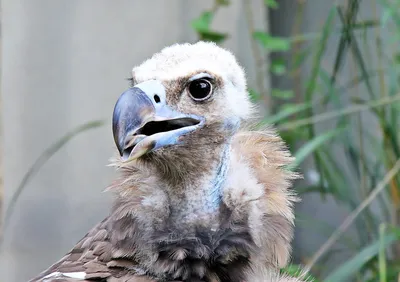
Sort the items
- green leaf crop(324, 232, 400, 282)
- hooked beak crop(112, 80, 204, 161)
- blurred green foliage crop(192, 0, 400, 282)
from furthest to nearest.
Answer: blurred green foliage crop(192, 0, 400, 282) < green leaf crop(324, 232, 400, 282) < hooked beak crop(112, 80, 204, 161)

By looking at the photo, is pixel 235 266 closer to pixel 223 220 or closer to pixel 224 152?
pixel 223 220

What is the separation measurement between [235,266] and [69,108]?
2.06 m

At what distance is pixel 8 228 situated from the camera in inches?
126

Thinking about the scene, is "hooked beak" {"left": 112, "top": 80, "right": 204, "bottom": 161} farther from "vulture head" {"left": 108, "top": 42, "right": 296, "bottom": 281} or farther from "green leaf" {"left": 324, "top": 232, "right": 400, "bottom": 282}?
"green leaf" {"left": 324, "top": 232, "right": 400, "bottom": 282}

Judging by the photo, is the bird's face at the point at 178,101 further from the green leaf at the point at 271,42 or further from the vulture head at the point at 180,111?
the green leaf at the point at 271,42

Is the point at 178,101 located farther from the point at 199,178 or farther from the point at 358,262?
the point at 358,262

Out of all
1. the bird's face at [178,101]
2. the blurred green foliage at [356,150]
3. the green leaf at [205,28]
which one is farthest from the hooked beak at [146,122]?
the green leaf at [205,28]

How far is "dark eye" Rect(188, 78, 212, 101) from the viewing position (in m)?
1.41

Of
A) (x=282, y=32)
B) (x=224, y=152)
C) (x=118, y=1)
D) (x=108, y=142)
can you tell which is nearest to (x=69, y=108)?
(x=108, y=142)

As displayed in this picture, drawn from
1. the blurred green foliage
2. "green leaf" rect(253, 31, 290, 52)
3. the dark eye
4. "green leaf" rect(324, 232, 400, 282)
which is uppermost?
"green leaf" rect(253, 31, 290, 52)

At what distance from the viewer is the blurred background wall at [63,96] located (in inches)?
126

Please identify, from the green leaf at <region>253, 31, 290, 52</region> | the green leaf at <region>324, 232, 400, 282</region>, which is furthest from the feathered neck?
the green leaf at <region>253, 31, 290, 52</region>

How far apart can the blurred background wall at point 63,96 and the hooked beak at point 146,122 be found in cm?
184

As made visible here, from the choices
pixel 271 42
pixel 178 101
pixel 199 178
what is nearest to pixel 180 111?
pixel 178 101
